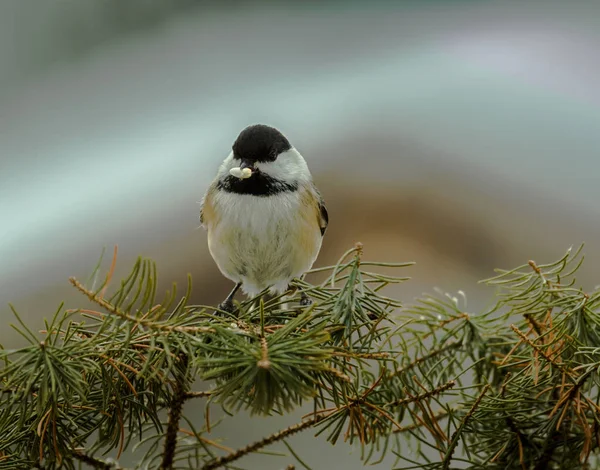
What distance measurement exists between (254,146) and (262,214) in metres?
0.10

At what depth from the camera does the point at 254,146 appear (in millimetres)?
859

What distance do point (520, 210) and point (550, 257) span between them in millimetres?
144

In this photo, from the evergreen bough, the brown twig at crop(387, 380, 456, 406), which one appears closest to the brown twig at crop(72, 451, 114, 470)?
the evergreen bough

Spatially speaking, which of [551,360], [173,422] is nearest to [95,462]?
[173,422]

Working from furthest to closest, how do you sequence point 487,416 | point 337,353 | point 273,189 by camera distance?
point 273,189, point 487,416, point 337,353

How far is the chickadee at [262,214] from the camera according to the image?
859mm

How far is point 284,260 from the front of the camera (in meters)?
0.90

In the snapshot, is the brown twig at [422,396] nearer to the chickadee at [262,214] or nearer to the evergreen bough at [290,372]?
the evergreen bough at [290,372]

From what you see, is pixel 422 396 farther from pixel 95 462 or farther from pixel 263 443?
pixel 95 462

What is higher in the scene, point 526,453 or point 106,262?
point 106,262

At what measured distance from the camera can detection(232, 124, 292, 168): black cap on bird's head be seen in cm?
85

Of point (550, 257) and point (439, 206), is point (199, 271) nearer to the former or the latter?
point (439, 206)

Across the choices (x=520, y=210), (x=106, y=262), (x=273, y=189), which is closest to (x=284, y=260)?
(x=273, y=189)

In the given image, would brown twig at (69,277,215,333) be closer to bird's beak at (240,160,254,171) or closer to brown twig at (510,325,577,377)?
brown twig at (510,325,577,377)
